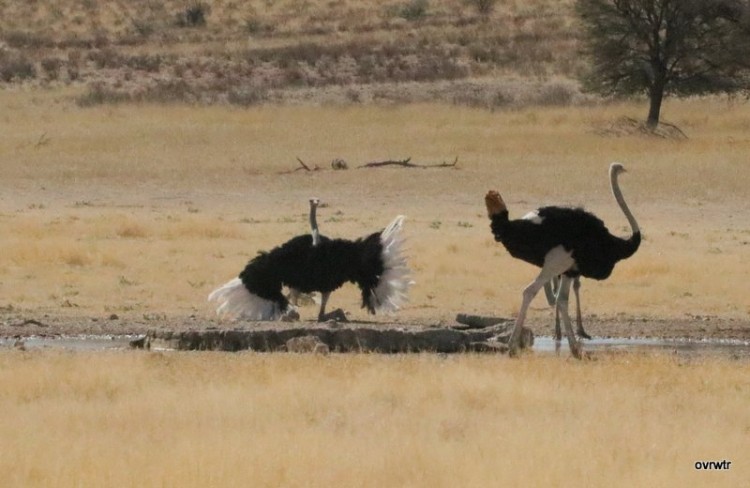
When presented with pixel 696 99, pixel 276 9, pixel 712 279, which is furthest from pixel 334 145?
pixel 276 9

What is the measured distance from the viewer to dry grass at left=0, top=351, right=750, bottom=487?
26.6ft

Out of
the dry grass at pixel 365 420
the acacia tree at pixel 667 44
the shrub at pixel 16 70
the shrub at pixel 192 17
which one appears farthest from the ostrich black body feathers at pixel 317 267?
the shrub at pixel 192 17

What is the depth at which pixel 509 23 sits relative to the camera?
195 feet

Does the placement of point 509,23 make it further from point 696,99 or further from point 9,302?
point 9,302

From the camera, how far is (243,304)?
1502cm

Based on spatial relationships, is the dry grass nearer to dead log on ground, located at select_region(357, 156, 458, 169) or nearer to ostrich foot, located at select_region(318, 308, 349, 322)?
ostrich foot, located at select_region(318, 308, 349, 322)

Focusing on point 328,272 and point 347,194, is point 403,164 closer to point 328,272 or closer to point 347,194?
point 347,194

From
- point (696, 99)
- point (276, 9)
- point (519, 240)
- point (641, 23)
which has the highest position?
point (519, 240)

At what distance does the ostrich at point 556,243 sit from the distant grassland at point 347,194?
3265mm

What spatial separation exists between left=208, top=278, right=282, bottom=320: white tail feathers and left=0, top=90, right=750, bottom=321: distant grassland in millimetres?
1653

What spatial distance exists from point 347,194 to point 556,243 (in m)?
16.4

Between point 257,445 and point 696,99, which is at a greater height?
point 257,445

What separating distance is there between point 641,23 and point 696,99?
424 cm

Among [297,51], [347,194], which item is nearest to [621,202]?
[347,194]
